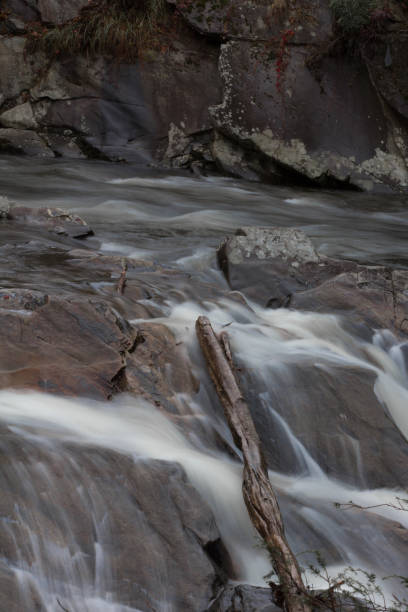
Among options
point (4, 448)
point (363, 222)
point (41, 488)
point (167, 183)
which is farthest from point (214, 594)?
point (167, 183)

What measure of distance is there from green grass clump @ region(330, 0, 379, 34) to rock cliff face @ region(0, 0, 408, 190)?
0.67 ft

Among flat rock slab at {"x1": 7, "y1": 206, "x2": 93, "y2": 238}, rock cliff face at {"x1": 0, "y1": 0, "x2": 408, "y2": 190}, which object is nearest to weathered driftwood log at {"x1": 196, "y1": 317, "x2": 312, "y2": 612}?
flat rock slab at {"x1": 7, "y1": 206, "x2": 93, "y2": 238}

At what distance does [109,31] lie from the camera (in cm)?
1125

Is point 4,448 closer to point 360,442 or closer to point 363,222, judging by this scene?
point 360,442

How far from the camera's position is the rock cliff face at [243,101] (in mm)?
10781

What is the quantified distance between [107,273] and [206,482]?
2.22 m

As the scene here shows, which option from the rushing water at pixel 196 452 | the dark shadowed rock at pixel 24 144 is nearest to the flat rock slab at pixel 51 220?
the rushing water at pixel 196 452

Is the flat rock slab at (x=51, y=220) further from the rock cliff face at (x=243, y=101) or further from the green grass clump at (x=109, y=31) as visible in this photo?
the green grass clump at (x=109, y=31)

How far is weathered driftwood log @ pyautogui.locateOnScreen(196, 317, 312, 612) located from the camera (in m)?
2.35

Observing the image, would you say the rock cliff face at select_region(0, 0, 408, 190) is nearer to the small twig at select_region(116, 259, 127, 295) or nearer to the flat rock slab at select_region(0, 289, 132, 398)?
the small twig at select_region(116, 259, 127, 295)

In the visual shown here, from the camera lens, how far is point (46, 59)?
454 inches

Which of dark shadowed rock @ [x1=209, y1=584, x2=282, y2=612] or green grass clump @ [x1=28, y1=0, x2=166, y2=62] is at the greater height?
green grass clump @ [x1=28, y1=0, x2=166, y2=62]

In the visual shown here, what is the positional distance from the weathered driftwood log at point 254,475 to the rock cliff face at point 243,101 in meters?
7.52

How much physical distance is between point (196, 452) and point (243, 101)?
874 cm
